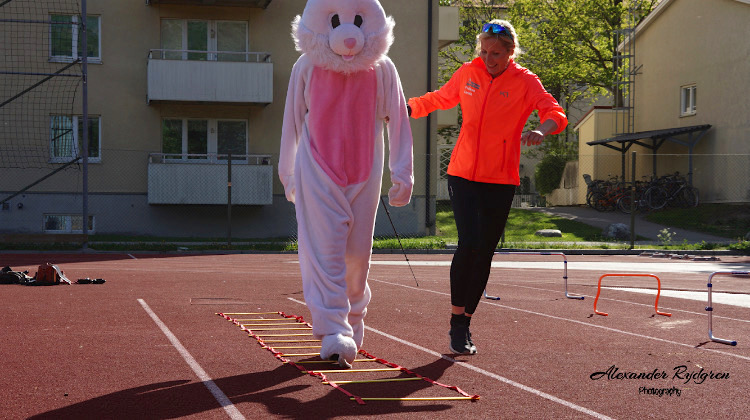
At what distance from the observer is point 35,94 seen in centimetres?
2522

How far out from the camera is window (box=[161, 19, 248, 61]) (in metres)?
26.7

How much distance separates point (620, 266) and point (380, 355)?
11.8 m

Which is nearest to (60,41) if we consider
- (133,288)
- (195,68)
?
(195,68)

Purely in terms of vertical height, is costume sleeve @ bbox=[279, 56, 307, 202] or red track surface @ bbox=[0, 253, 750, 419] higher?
costume sleeve @ bbox=[279, 56, 307, 202]

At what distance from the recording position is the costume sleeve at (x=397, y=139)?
620cm

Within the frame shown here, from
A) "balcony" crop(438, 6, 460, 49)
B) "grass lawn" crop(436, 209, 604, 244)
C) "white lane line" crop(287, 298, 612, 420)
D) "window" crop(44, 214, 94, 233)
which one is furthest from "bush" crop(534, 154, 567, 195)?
"white lane line" crop(287, 298, 612, 420)

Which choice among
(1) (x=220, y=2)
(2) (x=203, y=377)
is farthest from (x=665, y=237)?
(2) (x=203, y=377)

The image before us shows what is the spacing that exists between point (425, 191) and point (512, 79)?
20.3 meters

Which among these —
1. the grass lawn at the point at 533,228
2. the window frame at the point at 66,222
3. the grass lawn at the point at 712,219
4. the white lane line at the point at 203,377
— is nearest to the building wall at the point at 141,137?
the window frame at the point at 66,222

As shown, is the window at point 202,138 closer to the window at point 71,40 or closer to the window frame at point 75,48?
the window frame at point 75,48

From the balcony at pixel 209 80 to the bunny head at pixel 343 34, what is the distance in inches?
789

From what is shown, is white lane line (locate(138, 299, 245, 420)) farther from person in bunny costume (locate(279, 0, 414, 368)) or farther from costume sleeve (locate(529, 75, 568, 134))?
costume sleeve (locate(529, 75, 568, 134))

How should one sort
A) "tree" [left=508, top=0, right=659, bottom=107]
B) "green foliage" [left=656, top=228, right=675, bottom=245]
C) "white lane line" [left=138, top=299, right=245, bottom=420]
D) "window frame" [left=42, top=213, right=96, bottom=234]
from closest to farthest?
"white lane line" [left=138, top=299, right=245, bottom=420]
"green foliage" [left=656, top=228, right=675, bottom=245]
"window frame" [left=42, top=213, right=96, bottom=234]
"tree" [left=508, top=0, right=659, bottom=107]

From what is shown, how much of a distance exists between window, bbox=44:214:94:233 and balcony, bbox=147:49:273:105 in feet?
12.5
